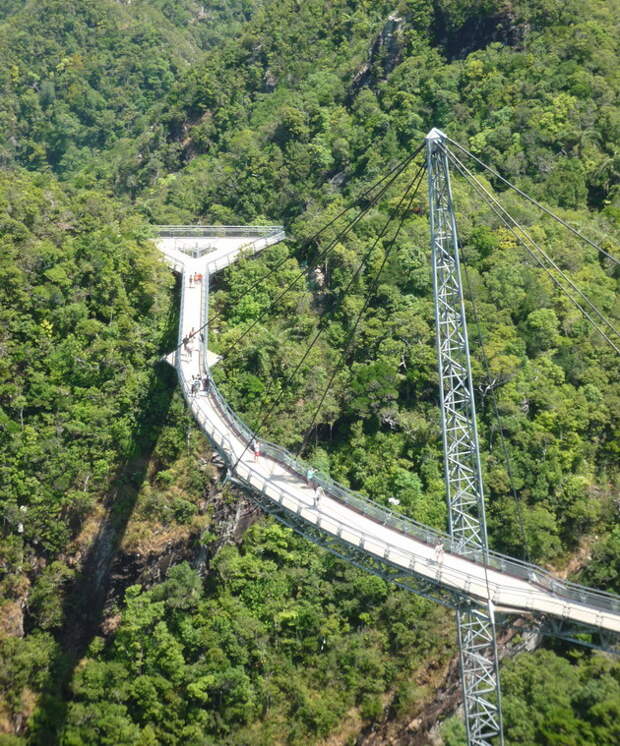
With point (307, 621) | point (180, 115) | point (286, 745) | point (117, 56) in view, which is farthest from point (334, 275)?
point (117, 56)

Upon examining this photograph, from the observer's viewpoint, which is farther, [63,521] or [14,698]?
[63,521]

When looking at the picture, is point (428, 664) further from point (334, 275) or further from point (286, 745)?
point (334, 275)

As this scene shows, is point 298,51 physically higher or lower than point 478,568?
higher

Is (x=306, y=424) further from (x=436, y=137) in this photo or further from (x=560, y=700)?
(x=436, y=137)

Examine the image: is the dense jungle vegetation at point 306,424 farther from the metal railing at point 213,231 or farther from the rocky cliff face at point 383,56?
the rocky cliff face at point 383,56

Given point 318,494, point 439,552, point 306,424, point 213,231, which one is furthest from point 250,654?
point 213,231

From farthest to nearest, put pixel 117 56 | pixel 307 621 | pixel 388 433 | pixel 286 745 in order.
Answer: pixel 117 56 → pixel 388 433 → pixel 307 621 → pixel 286 745

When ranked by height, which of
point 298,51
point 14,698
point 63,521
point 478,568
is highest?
point 298,51

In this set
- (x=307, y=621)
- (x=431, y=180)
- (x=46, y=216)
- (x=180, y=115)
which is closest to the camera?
(x=431, y=180)
